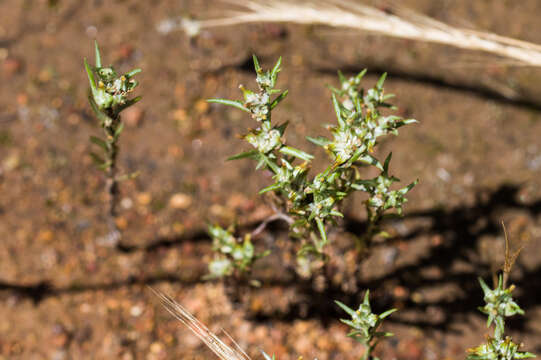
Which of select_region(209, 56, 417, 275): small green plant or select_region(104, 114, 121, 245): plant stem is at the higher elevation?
select_region(209, 56, 417, 275): small green plant

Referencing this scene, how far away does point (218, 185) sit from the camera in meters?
4.07

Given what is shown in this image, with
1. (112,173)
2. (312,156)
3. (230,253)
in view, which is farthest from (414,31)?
(112,173)

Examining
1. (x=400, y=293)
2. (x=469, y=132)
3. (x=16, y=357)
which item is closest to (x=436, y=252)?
(x=400, y=293)

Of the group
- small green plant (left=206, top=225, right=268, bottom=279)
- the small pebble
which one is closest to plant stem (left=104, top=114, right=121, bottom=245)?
the small pebble

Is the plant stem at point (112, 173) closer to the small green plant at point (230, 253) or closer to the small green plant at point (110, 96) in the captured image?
the small green plant at point (110, 96)

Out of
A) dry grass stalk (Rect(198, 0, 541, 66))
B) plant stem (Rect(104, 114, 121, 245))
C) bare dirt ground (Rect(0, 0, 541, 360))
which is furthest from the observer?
bare dirt ground (Rect(0, 0, 541, 360))

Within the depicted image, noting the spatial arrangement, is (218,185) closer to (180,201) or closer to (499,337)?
(180,201)

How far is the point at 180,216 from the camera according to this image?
12.9 ft

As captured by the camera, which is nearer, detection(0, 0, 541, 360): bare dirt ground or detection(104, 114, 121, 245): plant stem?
detection(104, 114, 121, 245): plant stem

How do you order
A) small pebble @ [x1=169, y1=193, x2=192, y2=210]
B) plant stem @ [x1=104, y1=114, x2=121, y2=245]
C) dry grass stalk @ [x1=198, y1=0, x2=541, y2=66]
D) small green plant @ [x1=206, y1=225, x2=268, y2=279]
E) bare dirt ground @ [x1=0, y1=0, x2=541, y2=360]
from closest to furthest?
plant stem @ [x1=104, y1=114, x2=121, y2=245]
dry grass stalk @ [x1=198, y1=0, x2=541, y2=66]
small green plant @ [x1=206, y1=225, x2=268, y2=279]
bare dirt ground @ [x1=0, y1=0, x2=541, y2=360]
small pebble @ [x1=169, y1=193, x2=192, y2=210]

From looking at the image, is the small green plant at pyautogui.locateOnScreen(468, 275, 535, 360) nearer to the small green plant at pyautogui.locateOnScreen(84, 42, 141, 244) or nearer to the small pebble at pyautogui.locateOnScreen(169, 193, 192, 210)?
the small green plant at pyautogui.locateOnScreen(84, 42, 141, 244)

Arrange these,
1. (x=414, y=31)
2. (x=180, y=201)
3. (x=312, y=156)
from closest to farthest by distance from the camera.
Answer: (x=312, y=156) < (x=414, y=31) < (x=180, y=201)

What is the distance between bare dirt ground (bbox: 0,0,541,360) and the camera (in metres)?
3.49

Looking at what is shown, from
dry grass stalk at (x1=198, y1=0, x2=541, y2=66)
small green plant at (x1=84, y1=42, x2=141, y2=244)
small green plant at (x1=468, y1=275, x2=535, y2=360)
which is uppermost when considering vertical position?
dry grass stalk at (x1=198, y1=0, x2=541, y2=66)
